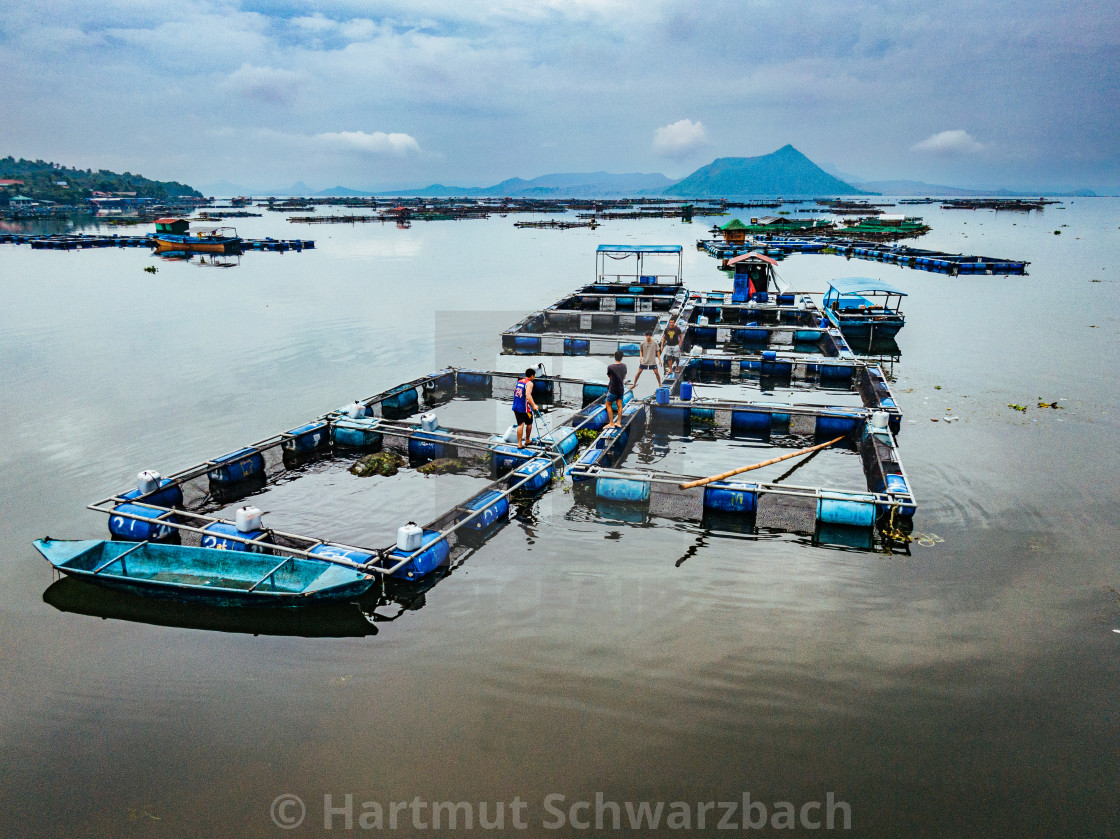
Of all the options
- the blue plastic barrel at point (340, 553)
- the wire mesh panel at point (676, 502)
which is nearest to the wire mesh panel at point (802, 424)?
the wire mesh panel at point (676, 502)

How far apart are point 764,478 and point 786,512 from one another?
286 cm

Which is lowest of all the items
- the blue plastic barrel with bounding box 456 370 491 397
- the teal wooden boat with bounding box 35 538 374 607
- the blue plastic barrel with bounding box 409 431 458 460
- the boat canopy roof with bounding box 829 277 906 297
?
the teal wooden boat with bounding box 35 538 374 607

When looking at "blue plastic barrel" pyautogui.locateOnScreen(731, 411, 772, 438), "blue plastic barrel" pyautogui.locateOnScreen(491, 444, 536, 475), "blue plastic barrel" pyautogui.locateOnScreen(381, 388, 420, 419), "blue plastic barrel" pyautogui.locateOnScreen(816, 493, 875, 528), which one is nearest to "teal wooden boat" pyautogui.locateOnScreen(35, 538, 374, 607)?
"blue plastic barrel" pyautogui.locateOnScreen(491, 444, 536, 475)

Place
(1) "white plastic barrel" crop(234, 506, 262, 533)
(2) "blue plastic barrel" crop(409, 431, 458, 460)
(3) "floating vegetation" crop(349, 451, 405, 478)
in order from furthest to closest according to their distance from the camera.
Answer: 1. (2) "blue plastic barrel" crop(409, 431, 458, 460)
2. (3) "floating vegetation" crop(349, 451, 405, 478)
3. (1) "white plastic barrel" crop(234, 506, 262, 533)

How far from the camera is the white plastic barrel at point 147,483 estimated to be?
12.9 metres

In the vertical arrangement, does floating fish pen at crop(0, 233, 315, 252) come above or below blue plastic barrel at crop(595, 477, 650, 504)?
above

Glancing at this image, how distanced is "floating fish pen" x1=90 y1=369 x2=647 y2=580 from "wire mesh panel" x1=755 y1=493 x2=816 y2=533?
3.77m

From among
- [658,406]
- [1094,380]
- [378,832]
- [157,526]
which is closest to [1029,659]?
[378,832]

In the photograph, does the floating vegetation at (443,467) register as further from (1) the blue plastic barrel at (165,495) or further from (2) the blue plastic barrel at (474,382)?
(2) the blue plastic barrel at (474,382)

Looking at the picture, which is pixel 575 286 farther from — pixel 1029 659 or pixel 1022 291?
pixel 1029 659

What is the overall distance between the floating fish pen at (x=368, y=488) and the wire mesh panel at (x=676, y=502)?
1.70m

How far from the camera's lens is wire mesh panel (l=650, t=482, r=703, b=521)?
13422 millimetres

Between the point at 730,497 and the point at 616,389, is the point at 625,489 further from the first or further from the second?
the point at 616,389

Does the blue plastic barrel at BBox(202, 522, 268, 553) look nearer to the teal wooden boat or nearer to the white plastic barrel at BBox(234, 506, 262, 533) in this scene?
the white plastic barrel at BBox(234, 506, 262, 533)
